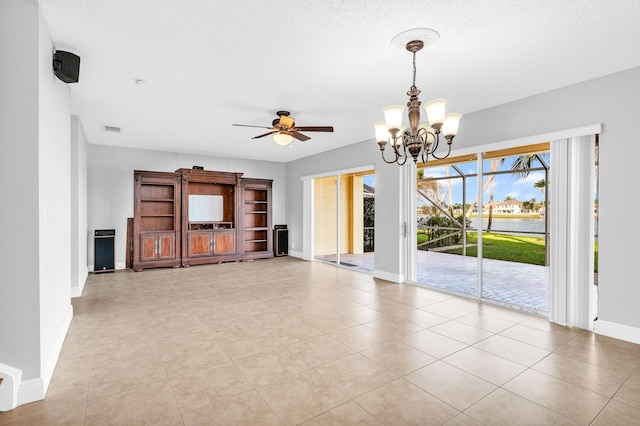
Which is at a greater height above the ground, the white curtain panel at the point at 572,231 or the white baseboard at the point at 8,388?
the white curtain panel at the point at 572,231

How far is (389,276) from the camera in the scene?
19.2 feet

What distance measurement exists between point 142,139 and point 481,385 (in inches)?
263

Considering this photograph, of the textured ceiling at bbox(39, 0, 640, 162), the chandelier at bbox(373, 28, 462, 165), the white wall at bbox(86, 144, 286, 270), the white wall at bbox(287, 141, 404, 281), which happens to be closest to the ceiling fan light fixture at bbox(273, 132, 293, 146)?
the textured ceiling at bbox(39, 0, 640, 162)

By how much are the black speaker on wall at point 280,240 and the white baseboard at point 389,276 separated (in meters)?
3.36

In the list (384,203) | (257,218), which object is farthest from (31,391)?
(257,218)

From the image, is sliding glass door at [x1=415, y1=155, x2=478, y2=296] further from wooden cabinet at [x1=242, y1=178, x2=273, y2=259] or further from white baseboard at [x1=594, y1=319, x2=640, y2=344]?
wooden cabinet at [x1=242, y1=178, x2=273, y2=259]

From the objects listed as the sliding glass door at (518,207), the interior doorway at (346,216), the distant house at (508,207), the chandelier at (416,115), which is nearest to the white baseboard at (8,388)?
the chandelier at (416,115)

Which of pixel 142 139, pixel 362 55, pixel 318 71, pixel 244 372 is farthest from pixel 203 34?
pixel 142 139

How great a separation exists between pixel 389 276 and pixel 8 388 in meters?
4.99

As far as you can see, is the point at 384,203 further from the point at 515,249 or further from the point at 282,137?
the point at 515,249

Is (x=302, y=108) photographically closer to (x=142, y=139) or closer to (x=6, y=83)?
(x=6, y=83)

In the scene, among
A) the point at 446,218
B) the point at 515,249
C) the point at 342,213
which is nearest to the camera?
the point at 515,249

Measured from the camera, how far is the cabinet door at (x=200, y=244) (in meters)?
7.33

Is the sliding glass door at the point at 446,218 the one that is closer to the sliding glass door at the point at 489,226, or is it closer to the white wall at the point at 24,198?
the sliding glass door at the point at 489,226
